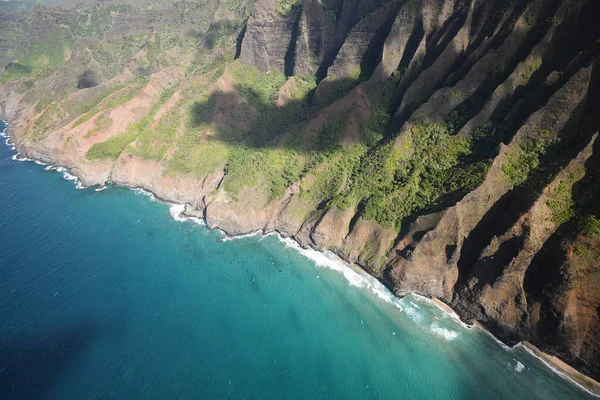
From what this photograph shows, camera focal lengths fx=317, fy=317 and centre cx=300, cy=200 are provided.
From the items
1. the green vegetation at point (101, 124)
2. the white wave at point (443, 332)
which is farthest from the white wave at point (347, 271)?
the green vegetation at point (101, 124)

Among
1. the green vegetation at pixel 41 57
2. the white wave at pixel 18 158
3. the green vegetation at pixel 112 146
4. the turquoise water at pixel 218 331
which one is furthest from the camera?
the green vegetation at pixel 41 57

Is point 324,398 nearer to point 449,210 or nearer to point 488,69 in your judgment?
point 449,210

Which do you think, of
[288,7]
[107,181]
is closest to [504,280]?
[288,7]

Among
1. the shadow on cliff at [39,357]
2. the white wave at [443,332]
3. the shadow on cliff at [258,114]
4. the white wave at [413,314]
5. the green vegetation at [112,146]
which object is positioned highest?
the shadow on cliff at [258,114]

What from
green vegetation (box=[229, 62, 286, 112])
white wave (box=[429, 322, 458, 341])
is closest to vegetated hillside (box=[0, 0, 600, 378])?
green vegetation (box=[229, 62, 286, 112])

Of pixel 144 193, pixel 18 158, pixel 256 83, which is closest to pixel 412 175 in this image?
pixel 256 83

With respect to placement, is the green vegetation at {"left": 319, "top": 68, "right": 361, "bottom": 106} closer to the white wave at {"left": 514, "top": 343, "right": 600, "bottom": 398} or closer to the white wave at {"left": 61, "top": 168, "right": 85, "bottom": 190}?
the white wave at {"left": 514, "top": 343, "right": 600, "bottom": 398}

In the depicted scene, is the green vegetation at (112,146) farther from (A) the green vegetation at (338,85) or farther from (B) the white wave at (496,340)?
(B) the white wave at (496,340)
